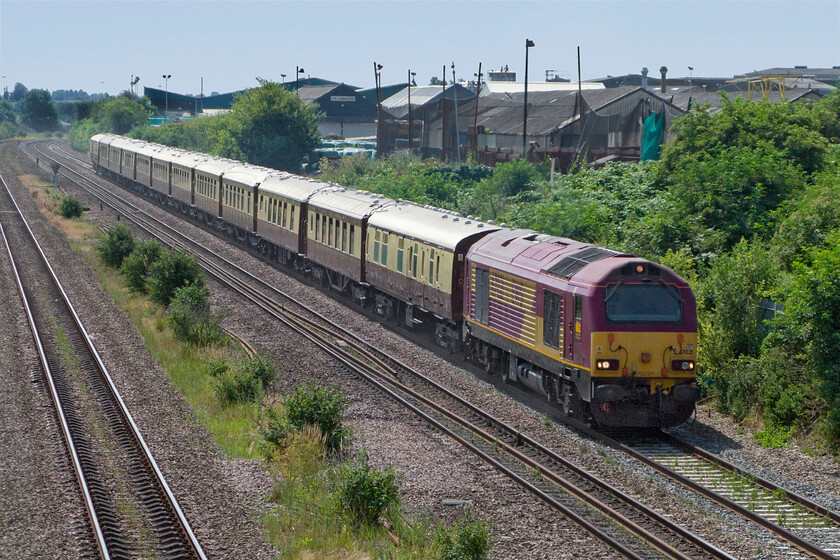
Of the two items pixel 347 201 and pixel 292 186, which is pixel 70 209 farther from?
pixel 347 201

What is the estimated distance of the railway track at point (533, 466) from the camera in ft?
39.7

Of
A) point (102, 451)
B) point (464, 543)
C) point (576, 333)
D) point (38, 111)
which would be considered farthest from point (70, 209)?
point (38, 111)

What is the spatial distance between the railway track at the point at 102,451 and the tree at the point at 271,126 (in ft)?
160

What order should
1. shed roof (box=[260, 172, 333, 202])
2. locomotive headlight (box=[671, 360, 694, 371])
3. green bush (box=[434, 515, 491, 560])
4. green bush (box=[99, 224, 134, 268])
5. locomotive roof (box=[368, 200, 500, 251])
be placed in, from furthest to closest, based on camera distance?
1. green bush (box=[99, 224, 134, 268])
2. shed roof (box=[260, 172, 333, 202])
3. locomotive roof (box=[368, 200, 500, 251])
4. locomotive headlight (box=[671, 360, 694, 371])
5. green bush (box=[434, 515, 491, 560])

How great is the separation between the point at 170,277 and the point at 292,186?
9.45m

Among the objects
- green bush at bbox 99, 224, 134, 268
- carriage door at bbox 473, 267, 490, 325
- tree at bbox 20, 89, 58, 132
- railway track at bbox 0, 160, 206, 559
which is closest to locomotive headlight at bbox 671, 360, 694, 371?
carriage door at bbox 473, 267, 490, 325

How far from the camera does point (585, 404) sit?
17344 millimetres

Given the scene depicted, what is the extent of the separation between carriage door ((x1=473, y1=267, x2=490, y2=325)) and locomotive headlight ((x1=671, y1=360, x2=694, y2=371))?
5.04m

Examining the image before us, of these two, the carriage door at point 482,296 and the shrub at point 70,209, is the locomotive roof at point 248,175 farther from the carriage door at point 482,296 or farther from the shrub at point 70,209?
the carriage door at point 482,296

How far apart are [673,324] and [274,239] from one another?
2357cm

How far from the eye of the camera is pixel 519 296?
748 inches

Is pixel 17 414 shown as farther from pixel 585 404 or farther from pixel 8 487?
pixel 585 404

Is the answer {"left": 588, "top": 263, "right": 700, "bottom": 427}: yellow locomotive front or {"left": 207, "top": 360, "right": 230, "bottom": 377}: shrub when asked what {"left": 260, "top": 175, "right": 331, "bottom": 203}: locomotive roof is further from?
{"left": 588, "top": 263, "right": 700, "bottom": 427}: yellow locomotive front

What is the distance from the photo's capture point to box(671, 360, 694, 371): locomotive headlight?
1659 cm
